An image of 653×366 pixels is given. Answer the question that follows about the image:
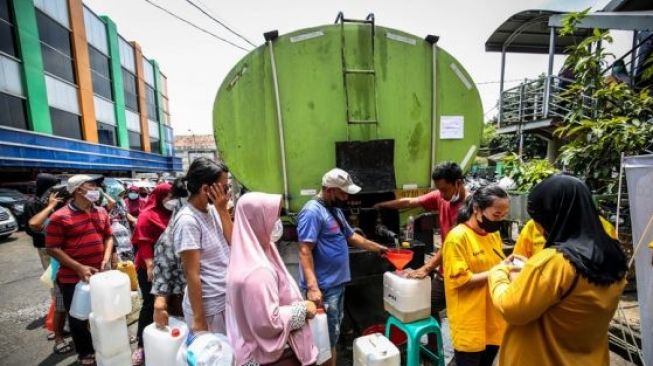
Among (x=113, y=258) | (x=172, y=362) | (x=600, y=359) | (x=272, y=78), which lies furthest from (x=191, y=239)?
(x=113, y=258)

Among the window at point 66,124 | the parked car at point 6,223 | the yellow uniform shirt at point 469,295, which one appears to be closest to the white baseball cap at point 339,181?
the yellow uniform shirt at point 469,295

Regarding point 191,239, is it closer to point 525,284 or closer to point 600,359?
point 525,284

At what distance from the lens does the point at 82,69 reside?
50.1 ft

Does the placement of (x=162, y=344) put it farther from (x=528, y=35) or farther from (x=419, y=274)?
(x=528, y=35)

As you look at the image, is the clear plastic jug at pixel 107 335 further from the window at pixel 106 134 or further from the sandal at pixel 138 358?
the window at pixel 106 134

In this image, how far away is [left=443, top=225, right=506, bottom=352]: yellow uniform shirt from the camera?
186cm

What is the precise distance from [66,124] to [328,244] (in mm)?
17234

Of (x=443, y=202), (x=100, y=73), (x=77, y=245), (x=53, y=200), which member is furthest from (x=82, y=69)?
(x=443, y=202)

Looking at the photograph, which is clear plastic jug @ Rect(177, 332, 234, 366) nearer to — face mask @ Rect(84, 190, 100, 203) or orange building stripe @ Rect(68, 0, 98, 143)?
face mask @ Rect(84, 190, 100, 203)

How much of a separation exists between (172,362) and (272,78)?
219cm

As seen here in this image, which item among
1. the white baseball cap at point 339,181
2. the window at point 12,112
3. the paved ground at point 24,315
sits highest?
the window at point 12,112

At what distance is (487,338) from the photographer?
1939 mm

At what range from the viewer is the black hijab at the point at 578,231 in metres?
1.12

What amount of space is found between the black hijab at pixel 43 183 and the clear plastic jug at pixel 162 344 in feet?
8.69
